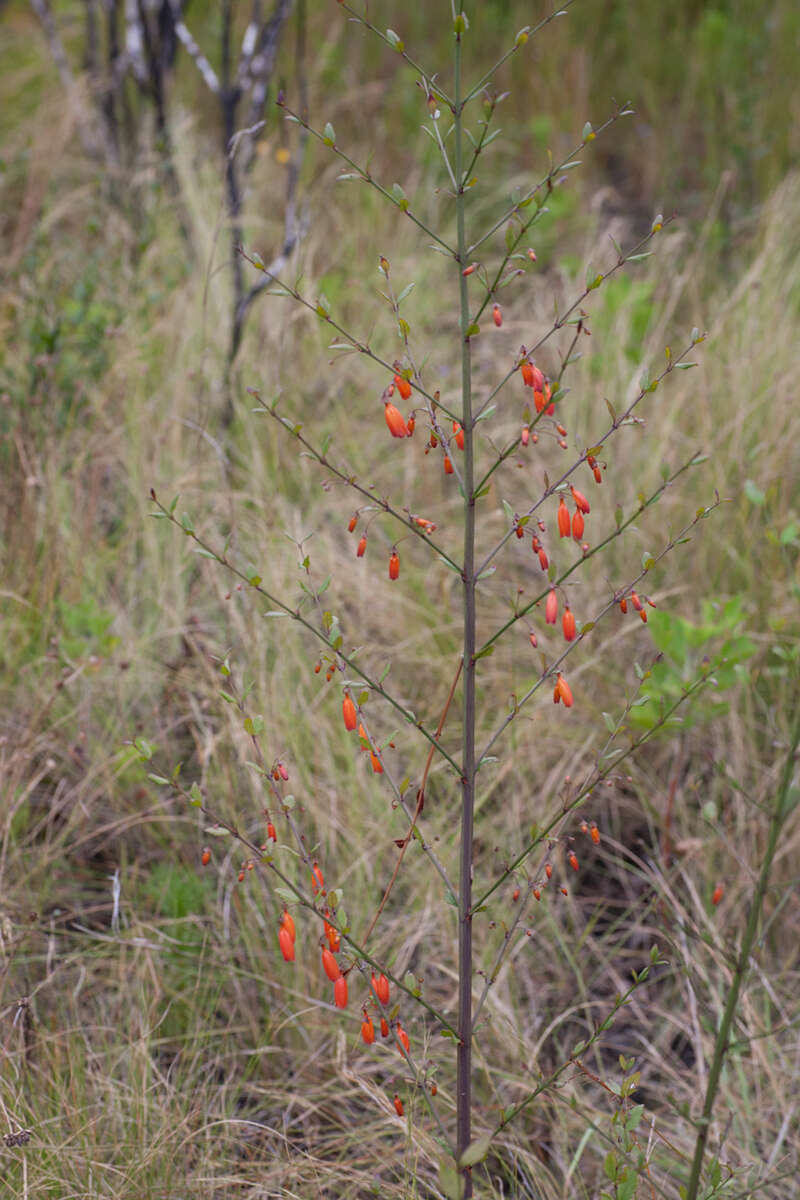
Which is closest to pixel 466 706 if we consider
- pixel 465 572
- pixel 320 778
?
pixel 465 572

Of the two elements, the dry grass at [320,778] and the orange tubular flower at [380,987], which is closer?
the orange tubular flower at [380,987]

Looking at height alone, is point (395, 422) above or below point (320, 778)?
above

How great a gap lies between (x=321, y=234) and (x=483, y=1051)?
341 cm

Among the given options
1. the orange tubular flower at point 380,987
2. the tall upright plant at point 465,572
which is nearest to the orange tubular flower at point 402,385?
the tall upright plant at point 465,572

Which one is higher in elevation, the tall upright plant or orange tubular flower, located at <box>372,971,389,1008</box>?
the tall upright plant

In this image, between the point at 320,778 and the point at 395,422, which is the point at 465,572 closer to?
the point at 395,422

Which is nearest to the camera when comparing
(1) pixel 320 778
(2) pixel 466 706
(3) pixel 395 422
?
Answer: (3) pixel 395 422

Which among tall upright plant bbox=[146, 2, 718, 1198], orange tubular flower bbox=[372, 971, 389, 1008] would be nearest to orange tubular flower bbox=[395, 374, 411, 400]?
tall upright plant bbox=[146, 2, 718, 1198]

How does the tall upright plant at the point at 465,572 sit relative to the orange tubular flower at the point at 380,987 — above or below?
above

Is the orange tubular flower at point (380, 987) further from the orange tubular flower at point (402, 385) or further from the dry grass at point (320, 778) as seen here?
Answer: the orange tubular flower at point (402, 385)

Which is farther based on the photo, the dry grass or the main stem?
the dry grass

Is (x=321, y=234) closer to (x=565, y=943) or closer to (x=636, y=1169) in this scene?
(x=565, y=943)

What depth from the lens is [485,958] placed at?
6.48ft

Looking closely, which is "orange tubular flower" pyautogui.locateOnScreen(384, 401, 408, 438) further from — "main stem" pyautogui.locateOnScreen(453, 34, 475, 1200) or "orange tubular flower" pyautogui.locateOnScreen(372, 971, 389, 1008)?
"orange tubular flower" pyautogui.locateOnScreen(372, 971, 389, 1008)
